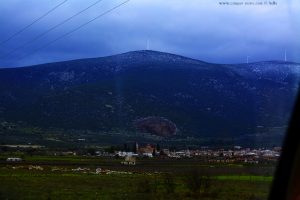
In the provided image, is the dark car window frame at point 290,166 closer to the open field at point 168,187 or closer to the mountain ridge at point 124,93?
the open field at point 168,187

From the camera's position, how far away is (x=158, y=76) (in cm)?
14400

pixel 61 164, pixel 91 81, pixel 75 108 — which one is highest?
pixel 91 81

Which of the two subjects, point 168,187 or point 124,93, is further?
point 124,93

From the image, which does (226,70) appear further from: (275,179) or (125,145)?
(275,179)

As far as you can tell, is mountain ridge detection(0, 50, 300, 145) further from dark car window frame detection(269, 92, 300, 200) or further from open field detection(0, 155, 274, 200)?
dark car window frame detection(269, 92, 300, 200)

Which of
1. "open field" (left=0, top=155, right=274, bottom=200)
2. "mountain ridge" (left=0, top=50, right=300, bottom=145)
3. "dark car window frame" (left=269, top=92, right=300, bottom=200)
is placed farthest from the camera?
"mountain ridge" (left=0, top=50, right=300, bottom=145)

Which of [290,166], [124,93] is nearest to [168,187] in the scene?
[290,166]

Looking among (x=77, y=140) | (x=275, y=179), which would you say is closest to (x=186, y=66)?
(x=77, y=140)

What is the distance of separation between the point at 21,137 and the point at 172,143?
3450 centimetres

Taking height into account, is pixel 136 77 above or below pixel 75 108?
above

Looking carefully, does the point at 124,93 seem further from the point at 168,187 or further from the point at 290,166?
the point at 290,166

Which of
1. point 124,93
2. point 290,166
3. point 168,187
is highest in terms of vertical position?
point 124,93

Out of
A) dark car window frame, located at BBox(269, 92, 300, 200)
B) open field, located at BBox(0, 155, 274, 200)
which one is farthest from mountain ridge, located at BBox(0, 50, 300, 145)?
dark car window frame, located at BBox(269, 92, 300, 200)

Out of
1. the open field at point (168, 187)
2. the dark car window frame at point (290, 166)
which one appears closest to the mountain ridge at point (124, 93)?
the open field at point (168, 187)
